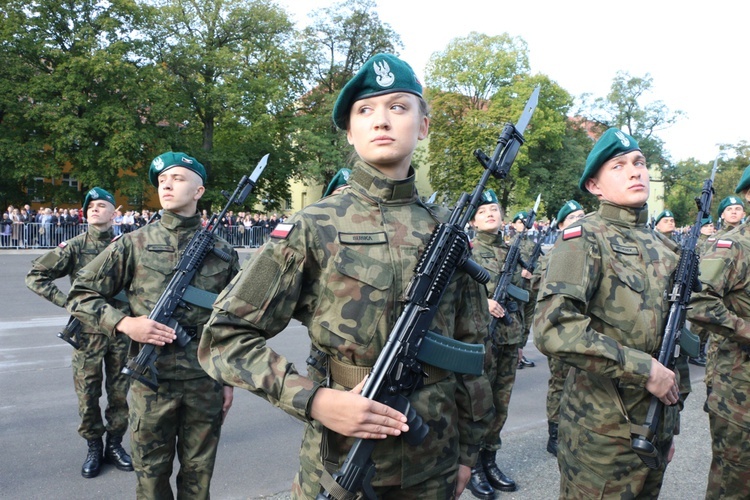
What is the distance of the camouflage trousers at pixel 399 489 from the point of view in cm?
198

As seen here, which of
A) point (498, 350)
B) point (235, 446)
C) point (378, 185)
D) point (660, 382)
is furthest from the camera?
point (498, 350)

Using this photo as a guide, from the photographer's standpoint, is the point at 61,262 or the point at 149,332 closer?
the point at 149,332

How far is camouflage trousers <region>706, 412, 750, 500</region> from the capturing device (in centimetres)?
323

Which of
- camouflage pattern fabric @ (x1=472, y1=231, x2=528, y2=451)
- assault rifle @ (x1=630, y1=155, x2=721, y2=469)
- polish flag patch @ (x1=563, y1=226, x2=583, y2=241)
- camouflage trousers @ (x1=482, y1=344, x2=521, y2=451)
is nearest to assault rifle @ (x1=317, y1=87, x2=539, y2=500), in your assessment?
polish flag patch @ (x1=563, y1=226, x2=583, y2=241)

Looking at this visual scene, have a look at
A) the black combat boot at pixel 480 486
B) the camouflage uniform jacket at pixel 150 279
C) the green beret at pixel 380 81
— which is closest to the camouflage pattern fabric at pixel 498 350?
the black combat boot at pixel 480 486

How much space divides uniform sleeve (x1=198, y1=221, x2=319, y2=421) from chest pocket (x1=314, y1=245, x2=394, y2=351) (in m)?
0.11

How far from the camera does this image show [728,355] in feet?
11.6

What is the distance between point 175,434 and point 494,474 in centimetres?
238

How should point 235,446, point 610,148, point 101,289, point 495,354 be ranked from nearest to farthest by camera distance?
point 610,148, point 101,289, point 235,446, point 495,354

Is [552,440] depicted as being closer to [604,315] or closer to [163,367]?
[604,315]

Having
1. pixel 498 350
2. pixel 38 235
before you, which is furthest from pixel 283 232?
pixel 38 235

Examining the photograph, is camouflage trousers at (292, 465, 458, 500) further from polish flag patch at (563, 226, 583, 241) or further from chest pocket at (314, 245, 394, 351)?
polish flag patch at (563, 226, 583, 241)

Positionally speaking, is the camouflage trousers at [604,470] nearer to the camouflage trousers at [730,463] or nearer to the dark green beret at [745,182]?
the camouflage trousers at [730,463]

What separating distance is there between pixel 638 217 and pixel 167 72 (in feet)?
112
